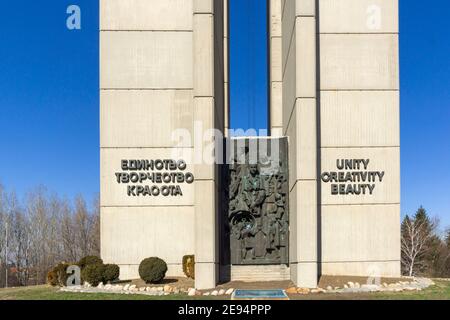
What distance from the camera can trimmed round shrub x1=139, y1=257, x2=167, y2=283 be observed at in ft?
71.4

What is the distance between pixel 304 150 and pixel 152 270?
856cm

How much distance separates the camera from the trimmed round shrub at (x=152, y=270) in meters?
21.8

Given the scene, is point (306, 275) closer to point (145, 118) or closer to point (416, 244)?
point (145, 118)

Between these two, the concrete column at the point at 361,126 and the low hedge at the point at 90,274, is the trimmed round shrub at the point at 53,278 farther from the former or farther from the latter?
the concrete column at the point at 361,126

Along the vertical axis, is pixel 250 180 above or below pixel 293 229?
above

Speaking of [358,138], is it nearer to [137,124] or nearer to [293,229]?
[293,229]

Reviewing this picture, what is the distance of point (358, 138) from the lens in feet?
81.6

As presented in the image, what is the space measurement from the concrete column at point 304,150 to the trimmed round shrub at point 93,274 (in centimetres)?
849

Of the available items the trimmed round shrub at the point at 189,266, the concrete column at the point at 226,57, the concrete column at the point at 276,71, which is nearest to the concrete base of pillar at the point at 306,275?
the trimmed round shrub at the point at 189,266

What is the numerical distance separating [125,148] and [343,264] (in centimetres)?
1234

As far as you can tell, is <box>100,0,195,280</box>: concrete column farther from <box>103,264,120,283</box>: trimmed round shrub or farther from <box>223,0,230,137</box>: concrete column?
<box>223,0,230,137</box>: concrete column
